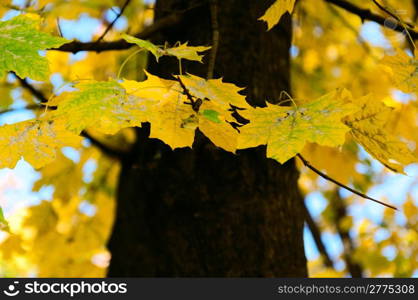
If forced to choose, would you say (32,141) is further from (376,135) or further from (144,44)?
(376,135)

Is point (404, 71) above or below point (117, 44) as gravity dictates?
below

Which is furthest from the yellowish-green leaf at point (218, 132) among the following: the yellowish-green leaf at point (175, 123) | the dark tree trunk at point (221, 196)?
the dark tree trunk at point (221, 196)

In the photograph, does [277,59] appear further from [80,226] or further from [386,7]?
[80,226]

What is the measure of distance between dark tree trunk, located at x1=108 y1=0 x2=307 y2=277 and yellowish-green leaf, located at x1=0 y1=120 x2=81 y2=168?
478 millimetres

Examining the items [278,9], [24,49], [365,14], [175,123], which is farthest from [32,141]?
[365,14]

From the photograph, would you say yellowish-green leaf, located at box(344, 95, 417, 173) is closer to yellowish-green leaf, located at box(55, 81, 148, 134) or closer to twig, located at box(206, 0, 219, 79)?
twig, located at box(206, 0, 219, 79)

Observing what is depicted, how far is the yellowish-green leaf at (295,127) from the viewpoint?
765 mm

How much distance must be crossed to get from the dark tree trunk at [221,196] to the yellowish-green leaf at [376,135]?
41 centimetres

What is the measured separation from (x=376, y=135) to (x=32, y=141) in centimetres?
69

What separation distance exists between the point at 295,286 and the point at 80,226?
5.47 feet

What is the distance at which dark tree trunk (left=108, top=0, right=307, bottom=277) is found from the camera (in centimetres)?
134

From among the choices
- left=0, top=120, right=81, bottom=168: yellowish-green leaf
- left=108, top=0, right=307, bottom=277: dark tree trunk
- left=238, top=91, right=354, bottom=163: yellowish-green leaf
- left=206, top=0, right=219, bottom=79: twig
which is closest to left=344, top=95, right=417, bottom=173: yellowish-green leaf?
left=238, top=91, right=354, bottom=163: yellowish-green leaf

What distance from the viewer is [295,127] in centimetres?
79

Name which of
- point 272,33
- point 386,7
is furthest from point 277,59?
point 386,7
